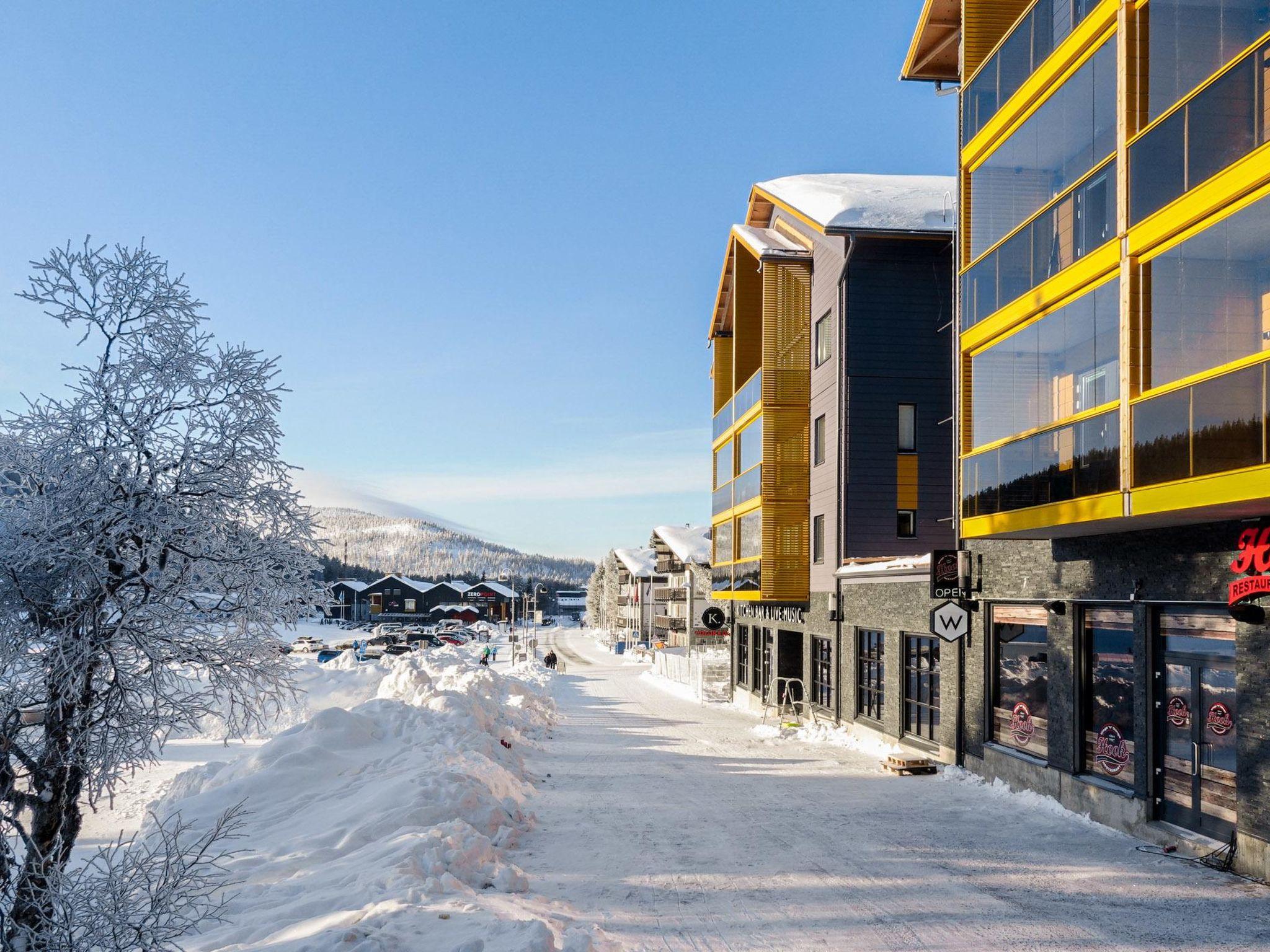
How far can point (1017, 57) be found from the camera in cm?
1529

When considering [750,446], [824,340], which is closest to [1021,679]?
[824,340]

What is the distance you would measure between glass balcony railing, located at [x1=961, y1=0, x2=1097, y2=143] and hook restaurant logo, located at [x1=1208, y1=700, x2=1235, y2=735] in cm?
941

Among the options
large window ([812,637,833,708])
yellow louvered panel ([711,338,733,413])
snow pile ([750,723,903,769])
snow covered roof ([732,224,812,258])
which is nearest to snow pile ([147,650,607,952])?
snow pile ([750,723,903,769])

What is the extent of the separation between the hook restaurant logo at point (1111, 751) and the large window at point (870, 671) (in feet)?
26.9

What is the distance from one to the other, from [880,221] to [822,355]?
168 inches

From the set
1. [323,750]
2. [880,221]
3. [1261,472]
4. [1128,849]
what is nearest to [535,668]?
[880,221]

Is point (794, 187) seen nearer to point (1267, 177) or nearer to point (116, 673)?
point (1267, 177)

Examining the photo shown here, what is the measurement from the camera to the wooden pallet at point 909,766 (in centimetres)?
1708

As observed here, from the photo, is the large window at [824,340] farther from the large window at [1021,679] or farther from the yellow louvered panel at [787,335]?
the large window at [1021,679]

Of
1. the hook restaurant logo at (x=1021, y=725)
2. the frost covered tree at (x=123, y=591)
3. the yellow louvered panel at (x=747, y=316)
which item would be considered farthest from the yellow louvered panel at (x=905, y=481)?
the frost covered tree at (x=123, y=591)

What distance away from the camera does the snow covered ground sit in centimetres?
787

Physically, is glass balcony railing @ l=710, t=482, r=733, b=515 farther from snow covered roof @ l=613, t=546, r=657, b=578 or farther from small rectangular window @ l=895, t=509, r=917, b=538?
snow covered roof @ l=613, t=546, r=657, b=578

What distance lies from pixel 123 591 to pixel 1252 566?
1053cm

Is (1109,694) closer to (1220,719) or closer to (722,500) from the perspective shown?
(1220,719)
